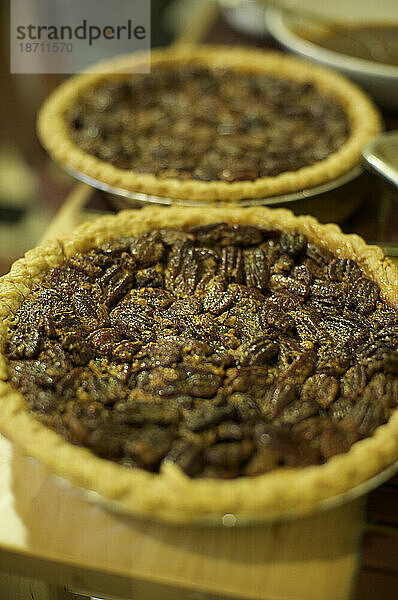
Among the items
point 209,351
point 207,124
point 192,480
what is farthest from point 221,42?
point 192,480

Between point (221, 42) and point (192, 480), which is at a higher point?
point (221, 42)

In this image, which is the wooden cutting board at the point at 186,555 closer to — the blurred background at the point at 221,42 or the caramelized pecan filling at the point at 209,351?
the caramelized pecan filling at the point at 209,351

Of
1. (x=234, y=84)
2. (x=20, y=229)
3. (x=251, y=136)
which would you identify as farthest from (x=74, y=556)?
(x=234, y=84)

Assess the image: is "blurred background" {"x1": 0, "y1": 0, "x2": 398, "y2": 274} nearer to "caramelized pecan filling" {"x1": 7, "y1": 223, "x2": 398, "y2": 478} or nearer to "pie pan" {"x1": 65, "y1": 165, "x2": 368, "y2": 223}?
"pie pan" {"x1": 65, "y1": 165, "x2": 368, "y2": 223}

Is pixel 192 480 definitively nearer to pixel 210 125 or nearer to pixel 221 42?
pixel 210 125

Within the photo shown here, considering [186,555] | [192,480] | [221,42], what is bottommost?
[186,555]
